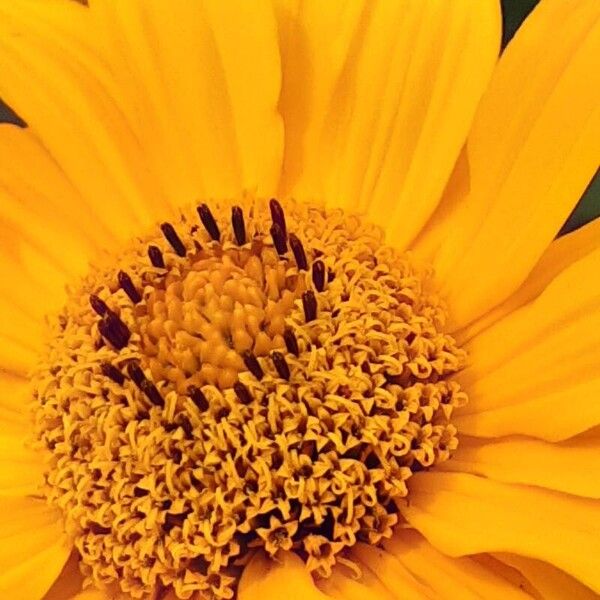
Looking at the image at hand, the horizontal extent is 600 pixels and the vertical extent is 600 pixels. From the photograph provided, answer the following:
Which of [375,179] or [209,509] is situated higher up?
[375,179]

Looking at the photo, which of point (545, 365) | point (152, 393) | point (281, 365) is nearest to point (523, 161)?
point (545, 365)

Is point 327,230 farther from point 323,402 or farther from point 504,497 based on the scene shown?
point 504,497

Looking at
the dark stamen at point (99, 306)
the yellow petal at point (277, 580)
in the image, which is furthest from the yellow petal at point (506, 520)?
the dark stamen at point (99, 306)

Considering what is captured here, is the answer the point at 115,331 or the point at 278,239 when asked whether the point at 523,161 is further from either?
the point at 115,331

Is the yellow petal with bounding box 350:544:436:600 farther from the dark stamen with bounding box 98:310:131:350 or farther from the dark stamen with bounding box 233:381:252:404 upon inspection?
the dark stamen with bounding box 98:310:131:350

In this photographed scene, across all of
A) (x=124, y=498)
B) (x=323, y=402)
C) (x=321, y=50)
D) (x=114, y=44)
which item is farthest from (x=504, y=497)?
(x=114, y=44)
